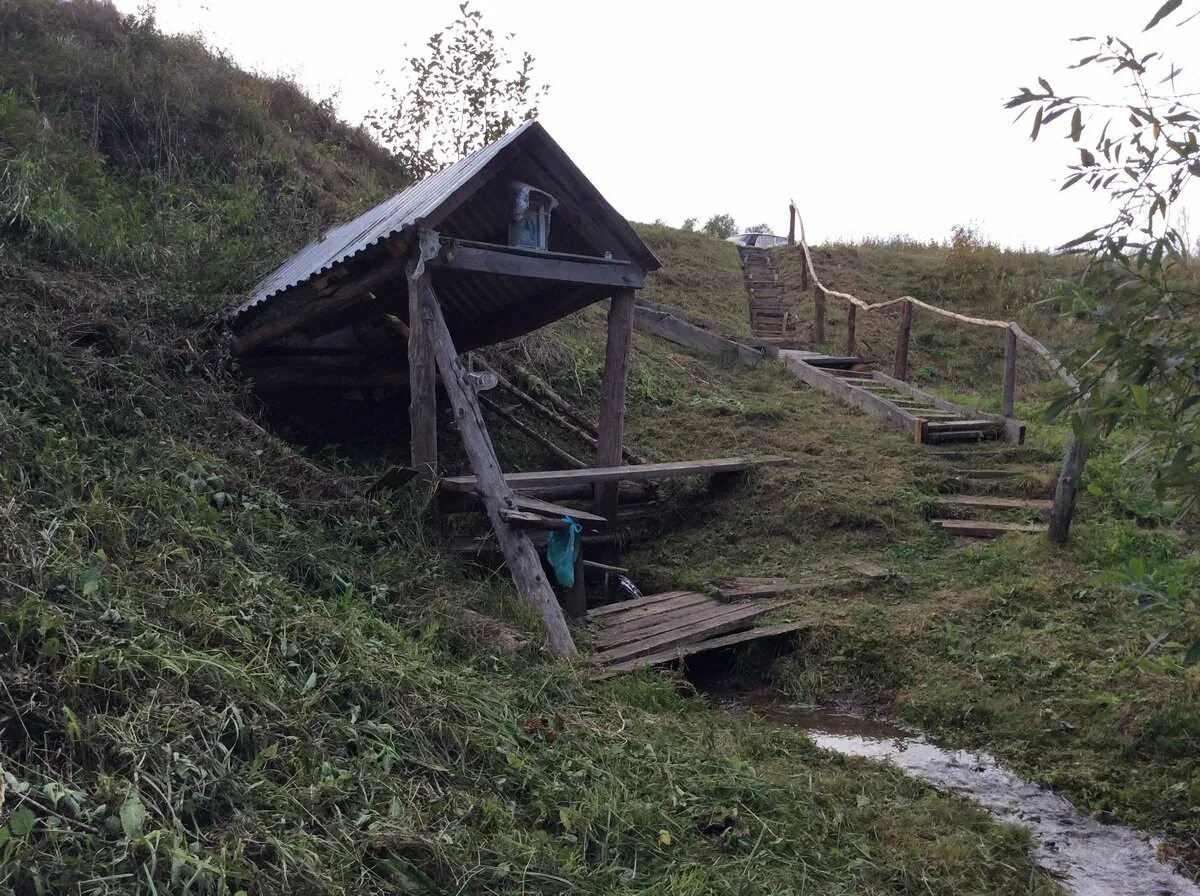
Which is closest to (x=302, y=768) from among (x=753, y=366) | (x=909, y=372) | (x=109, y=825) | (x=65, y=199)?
(x=109, y=825)

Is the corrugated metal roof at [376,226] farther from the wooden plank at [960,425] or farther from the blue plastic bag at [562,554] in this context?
the wooden plank at [960,425]

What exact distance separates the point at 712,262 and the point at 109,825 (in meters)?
18.5

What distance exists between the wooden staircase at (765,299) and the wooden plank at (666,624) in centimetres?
912

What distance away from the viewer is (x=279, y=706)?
3938 millimetres

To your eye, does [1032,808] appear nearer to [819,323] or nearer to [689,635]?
[689,635]

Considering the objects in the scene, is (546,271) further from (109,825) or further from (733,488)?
(109,825)

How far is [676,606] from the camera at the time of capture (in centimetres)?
759

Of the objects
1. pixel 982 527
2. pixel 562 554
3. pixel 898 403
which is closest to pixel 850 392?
pixel 898 403

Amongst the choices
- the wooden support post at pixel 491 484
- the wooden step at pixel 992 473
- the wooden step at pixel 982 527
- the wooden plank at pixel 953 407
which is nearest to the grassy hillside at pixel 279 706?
the wooden support post at pixel 491 484

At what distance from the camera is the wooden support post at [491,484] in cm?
634

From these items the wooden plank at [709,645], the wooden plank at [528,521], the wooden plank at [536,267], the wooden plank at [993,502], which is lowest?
the wooden plank at [709,645]

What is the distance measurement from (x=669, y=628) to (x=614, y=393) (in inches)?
102

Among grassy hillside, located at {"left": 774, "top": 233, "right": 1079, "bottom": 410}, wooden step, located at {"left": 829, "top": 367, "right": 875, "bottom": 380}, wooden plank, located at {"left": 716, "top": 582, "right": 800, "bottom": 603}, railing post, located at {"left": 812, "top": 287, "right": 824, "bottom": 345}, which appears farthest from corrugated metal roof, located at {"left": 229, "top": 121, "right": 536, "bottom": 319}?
grassy hillside, located at {"left": 774, "top": 233, "right": 1079, "bottom": 410}

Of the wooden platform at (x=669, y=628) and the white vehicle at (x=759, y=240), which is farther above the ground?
the white vehicle at (x=759, y=240)
